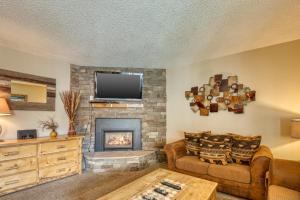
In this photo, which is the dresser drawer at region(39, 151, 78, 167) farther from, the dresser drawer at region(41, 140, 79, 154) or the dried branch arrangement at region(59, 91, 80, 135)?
the dried branch arrangement at region(59, 91, 80, 135)

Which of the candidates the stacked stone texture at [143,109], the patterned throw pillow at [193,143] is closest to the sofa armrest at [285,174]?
the patterned throw pillow at [193,143]

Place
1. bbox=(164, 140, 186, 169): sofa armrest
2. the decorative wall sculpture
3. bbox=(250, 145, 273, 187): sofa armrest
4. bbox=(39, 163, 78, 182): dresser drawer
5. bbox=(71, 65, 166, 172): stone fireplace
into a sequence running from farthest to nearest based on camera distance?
bbox=(71, 65, 166, 172): stone fireplace
the decorative wall sculpture
bbox=(164, 140, 186, 169): sofa armrest
bbox=(39, 163, 78, 182): dresser drawer
bbox=(250, 145, 273, 187): sofa armrest

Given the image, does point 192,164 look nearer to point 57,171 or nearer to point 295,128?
point 295,128

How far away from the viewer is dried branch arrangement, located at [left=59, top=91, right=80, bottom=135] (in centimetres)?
376

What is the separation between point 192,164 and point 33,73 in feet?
10.9

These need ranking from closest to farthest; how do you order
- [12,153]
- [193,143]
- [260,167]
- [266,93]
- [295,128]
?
[260,167], [295,128], [12,153], [266,93], [193,143]

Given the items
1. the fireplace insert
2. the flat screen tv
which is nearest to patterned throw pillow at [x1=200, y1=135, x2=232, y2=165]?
the fireplace insert

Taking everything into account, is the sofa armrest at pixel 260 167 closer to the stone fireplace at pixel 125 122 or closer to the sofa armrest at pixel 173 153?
the sofa armrest at pixel 173 153

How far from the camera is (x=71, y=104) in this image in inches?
150

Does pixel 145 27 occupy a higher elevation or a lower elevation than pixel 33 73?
higher

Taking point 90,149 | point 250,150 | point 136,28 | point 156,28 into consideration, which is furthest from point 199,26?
point 90,149

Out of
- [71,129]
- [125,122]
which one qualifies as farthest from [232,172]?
[71,129]

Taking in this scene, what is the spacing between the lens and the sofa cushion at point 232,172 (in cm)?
248

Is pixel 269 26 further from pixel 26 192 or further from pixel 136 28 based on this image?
pixel 26 192
